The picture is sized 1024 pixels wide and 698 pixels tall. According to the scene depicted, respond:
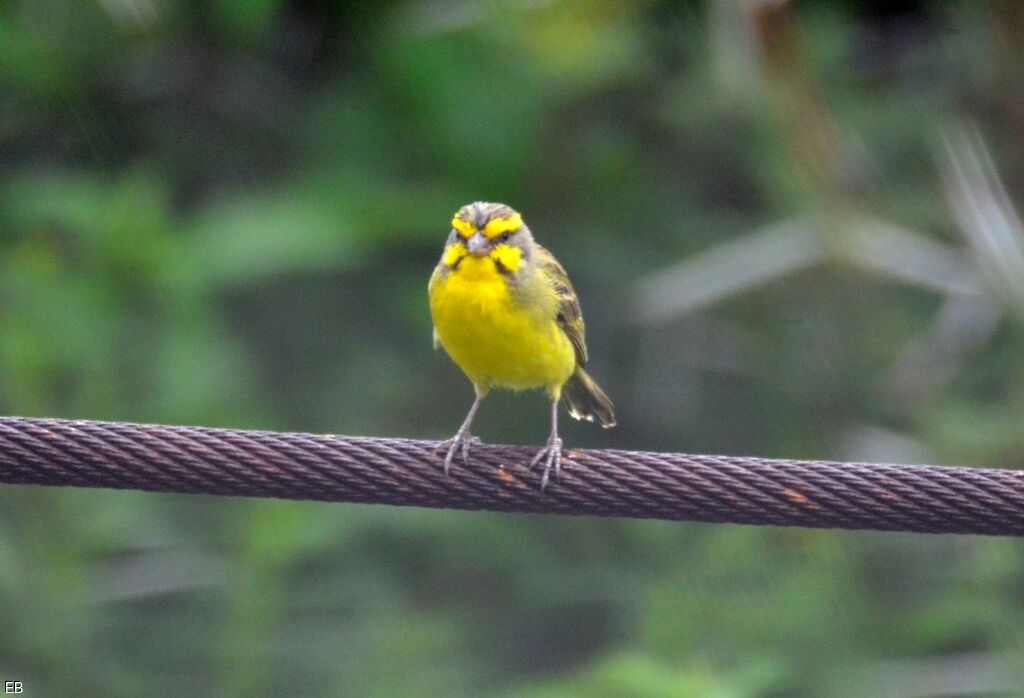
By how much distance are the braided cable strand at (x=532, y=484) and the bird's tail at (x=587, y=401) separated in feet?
8.66

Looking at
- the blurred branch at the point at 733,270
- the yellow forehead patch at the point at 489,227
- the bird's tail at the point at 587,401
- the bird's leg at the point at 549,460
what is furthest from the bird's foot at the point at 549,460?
the blurred branch at the point at 733,270

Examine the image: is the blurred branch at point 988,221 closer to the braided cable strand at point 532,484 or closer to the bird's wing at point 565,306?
the bird's wing at point 565,306

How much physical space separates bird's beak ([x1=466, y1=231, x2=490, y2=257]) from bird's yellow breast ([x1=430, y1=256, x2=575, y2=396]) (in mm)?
24

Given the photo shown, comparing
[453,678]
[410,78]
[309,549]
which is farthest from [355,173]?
[453,678]

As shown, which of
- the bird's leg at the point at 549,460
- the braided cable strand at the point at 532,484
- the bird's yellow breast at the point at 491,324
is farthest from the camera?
the bird's yellow breast at the point at 491,324

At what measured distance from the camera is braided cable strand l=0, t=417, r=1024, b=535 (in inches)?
174

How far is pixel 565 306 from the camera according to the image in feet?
22.0

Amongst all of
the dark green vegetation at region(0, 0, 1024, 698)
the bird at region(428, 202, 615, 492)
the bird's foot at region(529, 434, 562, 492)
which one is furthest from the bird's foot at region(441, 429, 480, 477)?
the dark green vegetation at region(0, 0, 1024, 698)

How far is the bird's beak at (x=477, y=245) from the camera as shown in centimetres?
632

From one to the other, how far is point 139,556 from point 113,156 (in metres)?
3.89

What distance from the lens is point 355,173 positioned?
42.6 feet

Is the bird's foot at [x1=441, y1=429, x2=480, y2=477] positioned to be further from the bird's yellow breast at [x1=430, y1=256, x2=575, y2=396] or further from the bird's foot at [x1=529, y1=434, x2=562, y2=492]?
the bird's yellow breast at [x1=430, y1=256, x2=575, y2=396]

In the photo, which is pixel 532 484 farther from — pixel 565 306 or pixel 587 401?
pixel 587 401

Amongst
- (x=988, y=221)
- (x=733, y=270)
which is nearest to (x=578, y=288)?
(x=733, y=270)
